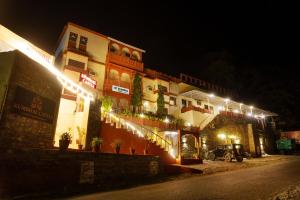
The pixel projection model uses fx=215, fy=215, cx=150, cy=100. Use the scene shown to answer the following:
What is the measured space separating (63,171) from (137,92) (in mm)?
19526

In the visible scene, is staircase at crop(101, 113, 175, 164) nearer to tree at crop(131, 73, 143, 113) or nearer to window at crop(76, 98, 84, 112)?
window at crop(76, 98, 84, 112)

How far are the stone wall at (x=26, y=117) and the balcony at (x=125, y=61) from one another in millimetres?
16810

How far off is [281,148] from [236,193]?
95.3ft

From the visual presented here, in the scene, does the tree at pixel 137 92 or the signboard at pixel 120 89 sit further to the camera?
the tree at pixel 137 92

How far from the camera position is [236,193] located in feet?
25.6

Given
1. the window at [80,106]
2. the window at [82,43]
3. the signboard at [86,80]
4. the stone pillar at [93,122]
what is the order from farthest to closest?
the window at [82,43] < the signboard at [86,80] < the window at [80,106] < the stone pillar at [93,122]

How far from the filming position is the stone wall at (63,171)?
8008mm

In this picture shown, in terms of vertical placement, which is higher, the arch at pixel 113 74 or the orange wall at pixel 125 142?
the arch at pixel 113 74

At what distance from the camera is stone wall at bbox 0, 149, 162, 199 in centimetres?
801

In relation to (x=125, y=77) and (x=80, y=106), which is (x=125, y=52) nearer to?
(x=125, y=77)

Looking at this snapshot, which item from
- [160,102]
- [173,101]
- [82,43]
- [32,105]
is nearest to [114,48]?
[82,43]

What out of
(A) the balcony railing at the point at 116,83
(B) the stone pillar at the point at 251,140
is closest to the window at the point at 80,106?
(A) the balcony railing at the point at 116,83

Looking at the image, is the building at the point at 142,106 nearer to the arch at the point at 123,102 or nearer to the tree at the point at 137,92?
the arch at the point at 123,102

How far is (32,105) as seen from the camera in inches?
390
